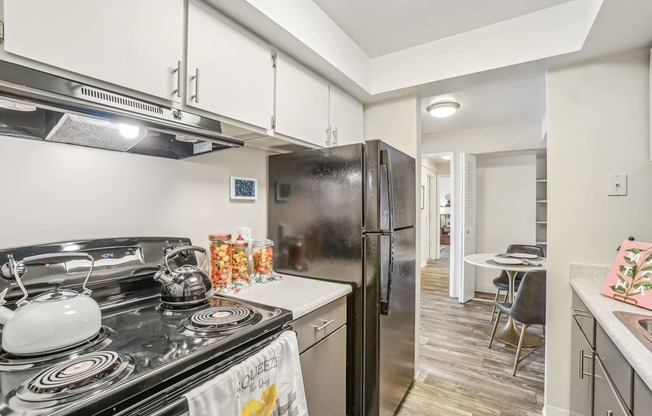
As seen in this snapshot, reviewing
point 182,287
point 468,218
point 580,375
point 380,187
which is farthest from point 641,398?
point 468,218

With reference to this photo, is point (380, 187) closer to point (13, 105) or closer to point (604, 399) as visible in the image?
point (604, 399)

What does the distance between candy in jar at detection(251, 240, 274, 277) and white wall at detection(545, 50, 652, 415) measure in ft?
5.77

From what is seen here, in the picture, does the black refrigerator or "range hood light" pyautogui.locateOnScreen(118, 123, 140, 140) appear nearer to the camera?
"range hood light" pyautogui.locateOnScreen(118, 123, 140, 140)

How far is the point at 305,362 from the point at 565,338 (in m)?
1.68

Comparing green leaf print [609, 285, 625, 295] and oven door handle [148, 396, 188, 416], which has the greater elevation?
green leaf print [609, 285, 625, 295]

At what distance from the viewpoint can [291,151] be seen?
6.73ft

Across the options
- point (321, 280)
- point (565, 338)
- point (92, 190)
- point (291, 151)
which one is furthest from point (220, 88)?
point (565, 338)

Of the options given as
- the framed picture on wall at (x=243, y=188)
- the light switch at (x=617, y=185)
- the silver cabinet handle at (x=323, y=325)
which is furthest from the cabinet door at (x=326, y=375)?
the light switch at (x=617, y=185)

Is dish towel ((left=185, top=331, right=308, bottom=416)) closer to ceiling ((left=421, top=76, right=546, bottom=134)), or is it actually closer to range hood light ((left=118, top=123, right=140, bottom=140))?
range hood light ((left=118, top=123, right=140, bottom=140))

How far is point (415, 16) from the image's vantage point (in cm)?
183

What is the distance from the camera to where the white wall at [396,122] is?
236cm

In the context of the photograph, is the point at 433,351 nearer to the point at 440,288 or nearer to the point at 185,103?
the point at 440,288

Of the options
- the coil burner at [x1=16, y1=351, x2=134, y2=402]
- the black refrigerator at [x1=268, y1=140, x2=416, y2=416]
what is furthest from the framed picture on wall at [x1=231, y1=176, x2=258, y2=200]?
the coil burner at [x1=16, y1=351, x2=134, y2=402]

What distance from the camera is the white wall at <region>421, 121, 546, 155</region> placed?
3963 mm
